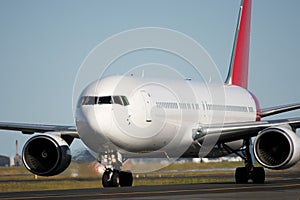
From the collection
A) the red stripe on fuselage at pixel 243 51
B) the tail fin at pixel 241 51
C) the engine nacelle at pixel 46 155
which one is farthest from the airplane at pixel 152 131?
the red stripe on fuselage at pixel 243 51

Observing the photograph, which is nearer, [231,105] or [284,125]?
[284,125]

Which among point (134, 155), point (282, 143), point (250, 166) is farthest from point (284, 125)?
point (134, 155)

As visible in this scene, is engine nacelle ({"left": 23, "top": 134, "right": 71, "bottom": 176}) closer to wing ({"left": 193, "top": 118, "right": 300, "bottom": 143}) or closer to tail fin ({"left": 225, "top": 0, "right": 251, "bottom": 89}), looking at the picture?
wing ({"left": 193, "top": 118, "right": 300, "bottom": 143})

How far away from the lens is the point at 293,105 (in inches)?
1375

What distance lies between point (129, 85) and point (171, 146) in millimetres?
3751

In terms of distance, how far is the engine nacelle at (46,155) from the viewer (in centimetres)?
3005

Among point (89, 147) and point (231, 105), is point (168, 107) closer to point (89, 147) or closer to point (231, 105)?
point (89, 147)

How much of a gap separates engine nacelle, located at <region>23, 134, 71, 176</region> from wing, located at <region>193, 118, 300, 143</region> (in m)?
5.56

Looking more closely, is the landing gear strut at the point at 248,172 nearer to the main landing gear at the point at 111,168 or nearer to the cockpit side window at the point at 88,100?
the main landing gear at the point at 111,168

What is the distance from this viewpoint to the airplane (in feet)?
90.9

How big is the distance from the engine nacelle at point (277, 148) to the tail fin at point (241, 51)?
11614 mm

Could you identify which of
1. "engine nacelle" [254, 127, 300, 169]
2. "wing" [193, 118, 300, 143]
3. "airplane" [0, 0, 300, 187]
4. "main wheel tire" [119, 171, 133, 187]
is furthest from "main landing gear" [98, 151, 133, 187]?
"engine nacelle" [254, 127, 300, 169]

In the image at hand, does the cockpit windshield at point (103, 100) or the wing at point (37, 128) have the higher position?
the cockpit windshield at point (103, 100)

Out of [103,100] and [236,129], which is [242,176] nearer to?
[236,129]
